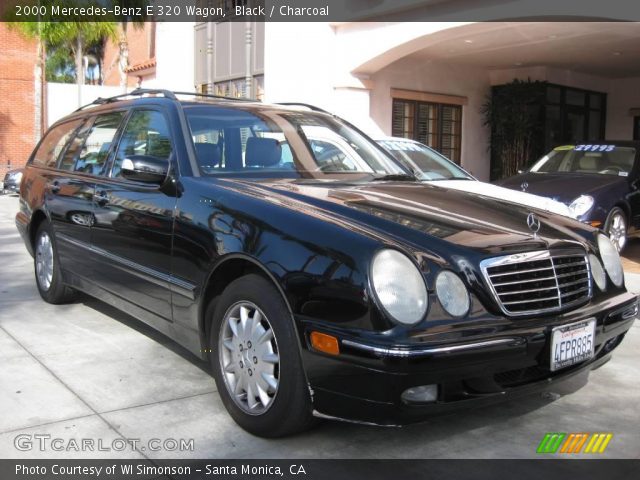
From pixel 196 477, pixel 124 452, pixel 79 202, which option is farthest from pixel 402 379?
pixel 79 202

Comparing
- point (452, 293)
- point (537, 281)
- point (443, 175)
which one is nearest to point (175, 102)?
point (452, 293)

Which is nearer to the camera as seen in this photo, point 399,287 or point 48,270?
point 399,287

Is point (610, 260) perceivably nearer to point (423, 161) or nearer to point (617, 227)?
point (423, 161)

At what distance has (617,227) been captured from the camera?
8.57 m

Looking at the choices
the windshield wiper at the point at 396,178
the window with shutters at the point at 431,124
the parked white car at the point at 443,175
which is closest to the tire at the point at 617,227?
the parked white car at the point at 443,175

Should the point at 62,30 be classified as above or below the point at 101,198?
above

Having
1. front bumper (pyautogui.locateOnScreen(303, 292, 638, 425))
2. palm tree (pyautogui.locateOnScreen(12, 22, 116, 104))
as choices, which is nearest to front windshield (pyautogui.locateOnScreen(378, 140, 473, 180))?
front bumper (pyautogui.locateOnScreen(303, 292, 638, 425))

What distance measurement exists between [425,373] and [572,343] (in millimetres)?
855

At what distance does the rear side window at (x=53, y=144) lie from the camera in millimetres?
5578

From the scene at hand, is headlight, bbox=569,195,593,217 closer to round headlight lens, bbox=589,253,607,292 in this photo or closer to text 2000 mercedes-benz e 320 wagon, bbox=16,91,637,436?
text 2000 mercedes-benz e 320 wagon, bbox=16,91,637,436

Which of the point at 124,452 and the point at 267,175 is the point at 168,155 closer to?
the point at 267,175

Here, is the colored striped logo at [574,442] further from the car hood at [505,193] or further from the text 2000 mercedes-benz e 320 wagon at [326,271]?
the car hood at [505,193]

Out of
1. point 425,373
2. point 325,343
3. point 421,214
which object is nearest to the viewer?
point 425,373

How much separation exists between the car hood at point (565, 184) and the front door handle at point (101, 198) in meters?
5.47
